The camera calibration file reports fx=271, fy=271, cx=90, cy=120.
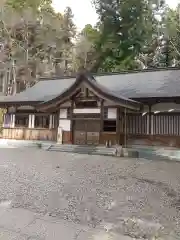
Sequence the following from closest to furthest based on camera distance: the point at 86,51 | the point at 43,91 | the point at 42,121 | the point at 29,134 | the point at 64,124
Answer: the point at 64,124
the point at 29,134
the point at 42,121
the point at 43,91
the point at 86,51

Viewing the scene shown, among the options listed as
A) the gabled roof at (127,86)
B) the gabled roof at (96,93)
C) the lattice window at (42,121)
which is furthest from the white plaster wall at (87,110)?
the lattice window at (42,121)

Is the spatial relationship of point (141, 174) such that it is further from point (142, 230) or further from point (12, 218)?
point (12, 218)

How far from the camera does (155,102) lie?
583 inches

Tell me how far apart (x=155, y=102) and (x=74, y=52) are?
2277 cm

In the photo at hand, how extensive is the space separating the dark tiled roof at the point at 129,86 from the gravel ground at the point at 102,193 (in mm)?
5700

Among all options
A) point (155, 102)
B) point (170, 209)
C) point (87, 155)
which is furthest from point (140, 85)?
point (170, 209)

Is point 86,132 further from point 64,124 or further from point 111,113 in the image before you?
point 111,113

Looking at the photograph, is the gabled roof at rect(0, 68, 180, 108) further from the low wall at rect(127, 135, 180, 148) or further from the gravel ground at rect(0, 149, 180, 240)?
the gravel ground at rect(0, 149, 180, 240)

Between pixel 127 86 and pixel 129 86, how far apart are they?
19 cm

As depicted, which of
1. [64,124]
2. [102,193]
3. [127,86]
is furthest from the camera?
[127,86]

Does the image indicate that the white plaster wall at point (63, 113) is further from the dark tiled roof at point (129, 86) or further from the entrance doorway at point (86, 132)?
the dark tiled roof at point (129, 86)

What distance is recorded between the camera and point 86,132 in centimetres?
1574

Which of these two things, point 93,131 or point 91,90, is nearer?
point 91,90

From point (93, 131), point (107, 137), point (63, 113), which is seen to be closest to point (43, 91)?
point (63, 113)
